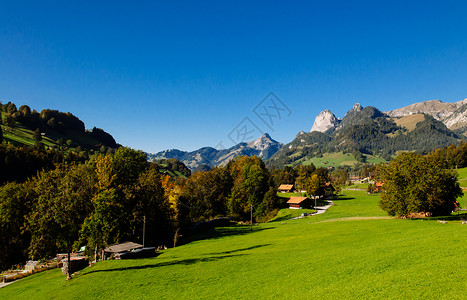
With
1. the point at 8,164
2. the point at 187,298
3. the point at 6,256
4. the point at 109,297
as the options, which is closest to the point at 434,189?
the point at 187,298

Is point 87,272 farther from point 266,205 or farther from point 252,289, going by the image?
point 266,205

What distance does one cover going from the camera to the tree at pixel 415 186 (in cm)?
4784

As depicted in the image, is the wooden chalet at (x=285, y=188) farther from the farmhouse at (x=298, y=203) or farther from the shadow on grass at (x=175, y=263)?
the shadow on grass at (x=175, y=263)

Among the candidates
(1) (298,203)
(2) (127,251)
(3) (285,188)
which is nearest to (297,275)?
(2) (127,251)

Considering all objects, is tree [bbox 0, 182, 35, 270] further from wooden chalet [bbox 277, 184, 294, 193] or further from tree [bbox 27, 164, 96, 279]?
wooden chalet [bbox 277, 184, 294, 193]

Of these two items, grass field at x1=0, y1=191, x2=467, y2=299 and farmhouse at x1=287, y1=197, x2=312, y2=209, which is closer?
grass field at x1=0, y1=191, x2=467, y2=299

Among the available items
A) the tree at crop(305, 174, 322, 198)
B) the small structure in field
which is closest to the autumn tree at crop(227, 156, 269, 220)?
the tree at crop(305, 174, 322, 198)

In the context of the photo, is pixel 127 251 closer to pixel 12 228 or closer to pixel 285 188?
pixel 12 228

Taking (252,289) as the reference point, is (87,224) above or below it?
above

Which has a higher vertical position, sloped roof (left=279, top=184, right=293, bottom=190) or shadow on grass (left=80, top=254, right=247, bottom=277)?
sloped roof (left=279, top=184, right=293, bottom=190)

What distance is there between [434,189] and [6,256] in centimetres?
8224

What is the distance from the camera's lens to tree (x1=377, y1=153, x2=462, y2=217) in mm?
47844

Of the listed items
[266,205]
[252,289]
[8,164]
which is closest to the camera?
[252,289]

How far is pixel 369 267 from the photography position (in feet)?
64.2
